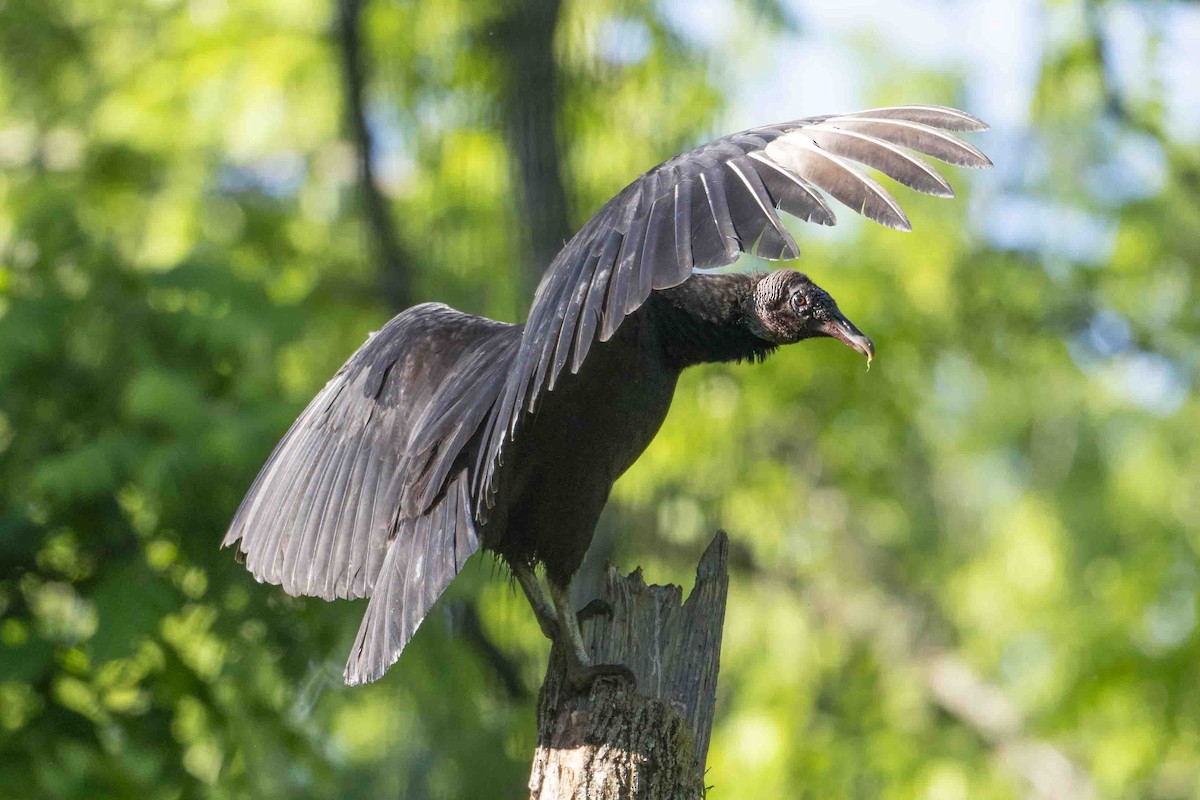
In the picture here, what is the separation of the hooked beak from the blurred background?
1094 millimetres

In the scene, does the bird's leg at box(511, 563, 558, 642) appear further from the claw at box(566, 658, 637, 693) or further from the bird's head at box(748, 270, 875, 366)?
the bird's head at box(748, 270, 875, 366)

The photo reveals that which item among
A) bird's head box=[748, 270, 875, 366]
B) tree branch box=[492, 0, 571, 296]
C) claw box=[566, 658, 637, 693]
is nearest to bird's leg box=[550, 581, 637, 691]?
claw box=[566, 658, 637, 693]

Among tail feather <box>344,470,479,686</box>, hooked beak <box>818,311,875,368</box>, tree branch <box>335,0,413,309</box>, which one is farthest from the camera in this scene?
tree branch <box>335,0,413,309</box>

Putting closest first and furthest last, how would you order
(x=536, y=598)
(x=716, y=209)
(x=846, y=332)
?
1. (x=716, y=209)
2. (x=846, y=332)
3. (x=536, y=598)

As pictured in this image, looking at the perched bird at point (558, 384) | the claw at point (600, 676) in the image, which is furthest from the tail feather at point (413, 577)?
the claw at point (600, 676)

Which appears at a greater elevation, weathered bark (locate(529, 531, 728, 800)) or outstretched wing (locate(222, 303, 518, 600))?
outstretched wing (locate(222, 303, 518, 600))

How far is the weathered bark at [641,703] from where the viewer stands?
2.60 meters

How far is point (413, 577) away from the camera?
8.70 ft

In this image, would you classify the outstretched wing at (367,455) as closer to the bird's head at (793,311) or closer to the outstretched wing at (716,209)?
the outstretched wing at (716,209)

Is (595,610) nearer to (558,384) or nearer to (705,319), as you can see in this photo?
(558,384)

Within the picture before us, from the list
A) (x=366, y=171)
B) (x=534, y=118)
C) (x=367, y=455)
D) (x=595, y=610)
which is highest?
(x=366, y=171)

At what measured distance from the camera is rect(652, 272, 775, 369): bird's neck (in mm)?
2982

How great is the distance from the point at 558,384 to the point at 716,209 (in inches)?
27.9

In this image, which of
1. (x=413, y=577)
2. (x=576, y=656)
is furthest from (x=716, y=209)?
(x=576, y=656)
